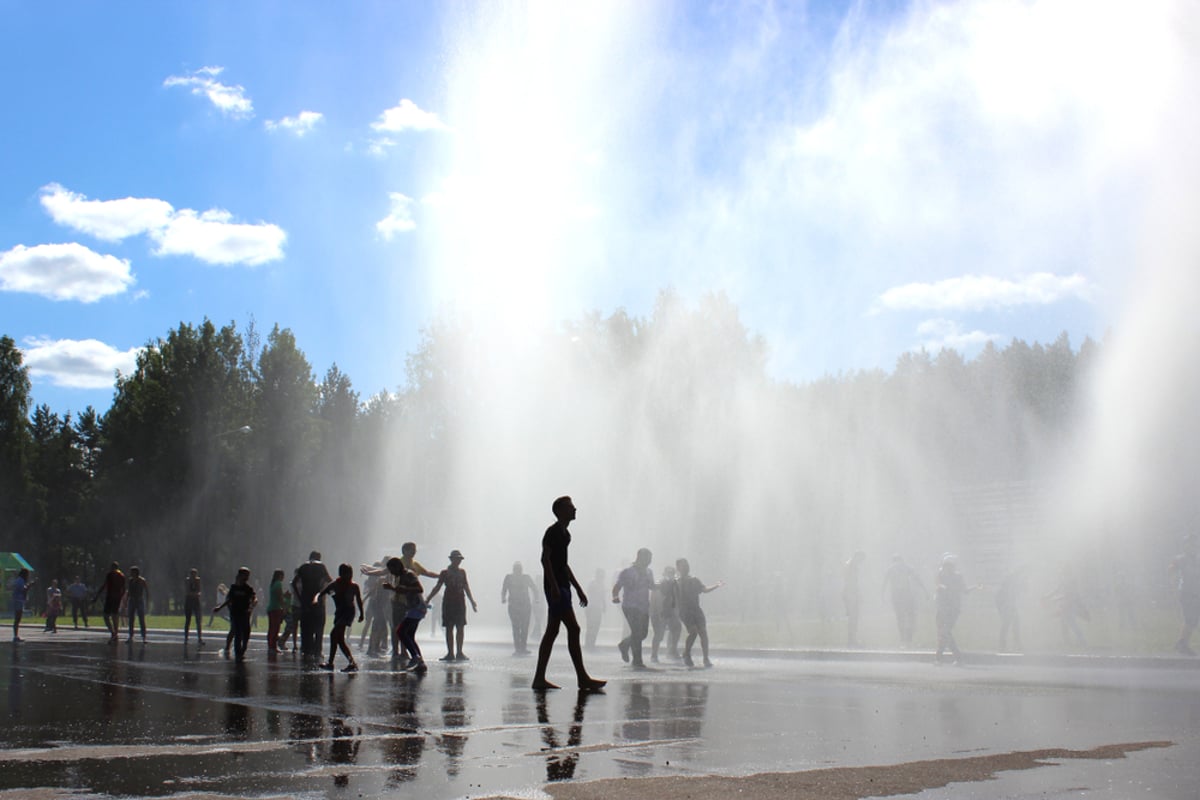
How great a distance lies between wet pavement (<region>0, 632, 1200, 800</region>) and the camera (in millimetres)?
6539

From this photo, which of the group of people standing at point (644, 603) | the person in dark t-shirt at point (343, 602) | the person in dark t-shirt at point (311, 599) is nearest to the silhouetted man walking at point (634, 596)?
the group of people standing at point (644, 603)

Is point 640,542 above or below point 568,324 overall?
below

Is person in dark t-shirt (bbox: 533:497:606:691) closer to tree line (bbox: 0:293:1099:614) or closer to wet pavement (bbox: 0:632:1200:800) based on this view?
wet pavement (bbox: 0:632:1200:800)

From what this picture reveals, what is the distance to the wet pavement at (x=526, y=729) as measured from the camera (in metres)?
6.54

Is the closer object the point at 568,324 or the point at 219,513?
the point at 568,324

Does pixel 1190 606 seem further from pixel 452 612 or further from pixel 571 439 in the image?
pixel 571 439

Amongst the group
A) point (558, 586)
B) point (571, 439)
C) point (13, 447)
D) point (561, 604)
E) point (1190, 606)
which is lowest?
point (1190, 606)

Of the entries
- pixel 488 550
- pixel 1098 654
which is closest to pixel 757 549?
pixel 488 550

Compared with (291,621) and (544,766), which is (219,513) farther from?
(544,766)

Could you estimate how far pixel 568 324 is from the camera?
180 ft

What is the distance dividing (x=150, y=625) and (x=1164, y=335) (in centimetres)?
3567

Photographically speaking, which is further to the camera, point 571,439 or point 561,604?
point 571,439

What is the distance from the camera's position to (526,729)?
349 inches

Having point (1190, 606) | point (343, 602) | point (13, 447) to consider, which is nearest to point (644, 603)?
point (343, 602)
